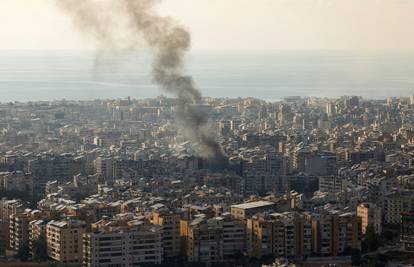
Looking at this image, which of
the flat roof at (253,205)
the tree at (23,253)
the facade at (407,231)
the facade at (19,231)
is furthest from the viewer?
the flat roof at (253,205)

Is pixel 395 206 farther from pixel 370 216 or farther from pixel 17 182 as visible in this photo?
pixel 17 182

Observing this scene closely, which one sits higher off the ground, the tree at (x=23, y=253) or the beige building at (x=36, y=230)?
the beige building at (x=36, y=230)

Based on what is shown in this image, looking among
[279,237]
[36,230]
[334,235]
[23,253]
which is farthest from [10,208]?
[334,235]

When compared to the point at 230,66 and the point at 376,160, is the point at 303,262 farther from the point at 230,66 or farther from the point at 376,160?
the point at 230,66

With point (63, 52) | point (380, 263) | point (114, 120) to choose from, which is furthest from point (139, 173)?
point (63, 52)

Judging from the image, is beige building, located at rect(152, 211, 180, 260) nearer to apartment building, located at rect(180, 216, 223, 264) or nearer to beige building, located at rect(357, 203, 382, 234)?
apartment building, located at rect(180, 216, 223, 264)

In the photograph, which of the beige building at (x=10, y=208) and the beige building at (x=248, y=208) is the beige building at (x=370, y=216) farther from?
the beige building at (x=10, y=208)

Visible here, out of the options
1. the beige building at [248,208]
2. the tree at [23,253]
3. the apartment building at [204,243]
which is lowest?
the tree at [23,253]

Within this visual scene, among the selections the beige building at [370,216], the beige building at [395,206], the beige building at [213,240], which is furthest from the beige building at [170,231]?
the beige building at [395,206]
